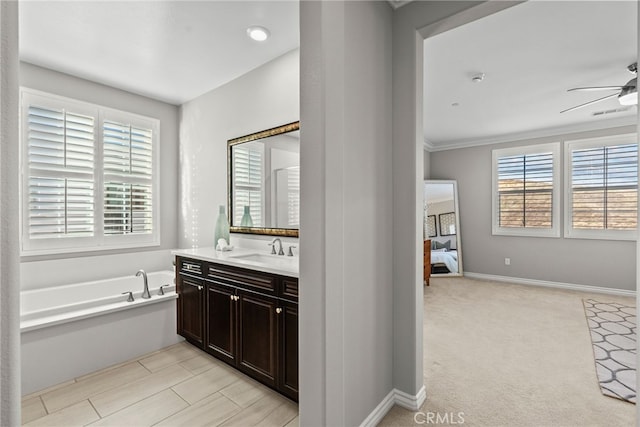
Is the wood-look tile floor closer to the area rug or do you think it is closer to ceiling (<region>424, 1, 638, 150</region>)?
the area rug

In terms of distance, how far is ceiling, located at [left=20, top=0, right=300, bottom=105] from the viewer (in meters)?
2.18

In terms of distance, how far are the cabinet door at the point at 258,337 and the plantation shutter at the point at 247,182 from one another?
95 cm

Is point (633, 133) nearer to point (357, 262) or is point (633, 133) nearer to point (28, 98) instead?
point (357, 262)

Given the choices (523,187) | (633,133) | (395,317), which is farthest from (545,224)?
(395,317)

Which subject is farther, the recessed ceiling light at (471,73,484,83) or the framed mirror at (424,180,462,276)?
the framed mirror at (424,180,462,276)

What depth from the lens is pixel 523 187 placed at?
5.30 m

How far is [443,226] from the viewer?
5785 mm

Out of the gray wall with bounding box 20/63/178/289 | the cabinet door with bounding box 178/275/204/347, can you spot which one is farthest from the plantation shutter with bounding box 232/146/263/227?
the gray wall with bounding box 20/63/178/289

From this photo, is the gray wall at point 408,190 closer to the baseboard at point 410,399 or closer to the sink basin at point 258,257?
the baseboard at point 410,399

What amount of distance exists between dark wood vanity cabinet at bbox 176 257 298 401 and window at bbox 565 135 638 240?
5.13m

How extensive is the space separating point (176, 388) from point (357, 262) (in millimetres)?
1673

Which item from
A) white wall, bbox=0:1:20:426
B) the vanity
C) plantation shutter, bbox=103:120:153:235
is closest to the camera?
white wall, bbox=0:1:20:426

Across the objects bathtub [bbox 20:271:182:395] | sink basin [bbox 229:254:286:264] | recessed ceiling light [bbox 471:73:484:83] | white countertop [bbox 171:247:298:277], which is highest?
recessed ceiling light [bbox 471:73:484:83]

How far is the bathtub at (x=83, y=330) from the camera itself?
2.19 metres
